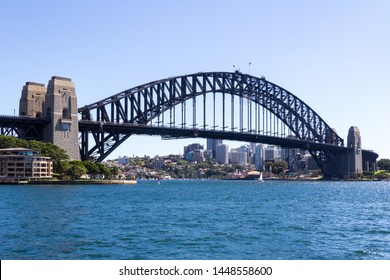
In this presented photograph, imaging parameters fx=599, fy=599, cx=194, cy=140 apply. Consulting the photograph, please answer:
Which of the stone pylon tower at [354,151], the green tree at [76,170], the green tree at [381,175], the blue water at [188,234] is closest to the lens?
the blue water at [188,234]

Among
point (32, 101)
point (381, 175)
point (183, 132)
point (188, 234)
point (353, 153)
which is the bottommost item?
point (188, 234)

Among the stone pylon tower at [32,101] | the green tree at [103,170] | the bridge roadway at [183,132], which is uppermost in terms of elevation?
the stone pylon tower at [32,101]

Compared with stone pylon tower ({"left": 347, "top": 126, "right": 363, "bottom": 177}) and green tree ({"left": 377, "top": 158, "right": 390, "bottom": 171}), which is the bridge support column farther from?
green tree ({"left": 377, "top": 158, "right": 390, "bottom": 171})

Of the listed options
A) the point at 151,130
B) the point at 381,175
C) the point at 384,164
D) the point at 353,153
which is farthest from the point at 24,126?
the point at 384,164

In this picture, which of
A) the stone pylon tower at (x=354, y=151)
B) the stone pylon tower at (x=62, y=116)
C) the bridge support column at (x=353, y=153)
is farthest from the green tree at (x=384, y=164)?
the stone pylon tower at (x=62, y=116)

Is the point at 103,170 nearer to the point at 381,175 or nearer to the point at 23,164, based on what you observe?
the point at 23,164

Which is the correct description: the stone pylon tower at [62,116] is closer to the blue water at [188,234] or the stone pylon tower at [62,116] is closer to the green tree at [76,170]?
the green tree at [76,170]
